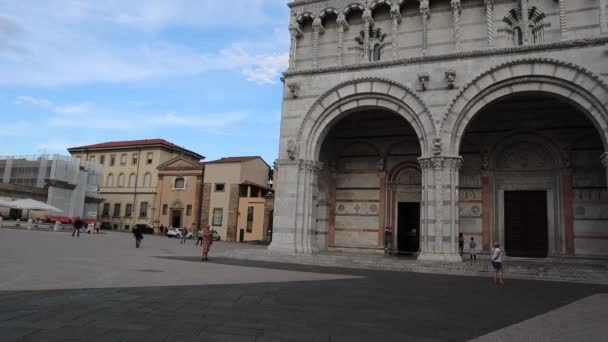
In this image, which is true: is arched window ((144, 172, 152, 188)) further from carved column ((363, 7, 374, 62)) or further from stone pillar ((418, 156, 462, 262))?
stone pillar ((418, 156, 462, 262))

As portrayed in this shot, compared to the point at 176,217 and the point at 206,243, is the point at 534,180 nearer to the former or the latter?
the point at 206,243

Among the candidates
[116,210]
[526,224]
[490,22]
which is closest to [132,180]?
[116,210]

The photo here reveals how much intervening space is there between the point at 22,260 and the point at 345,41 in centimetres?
1511

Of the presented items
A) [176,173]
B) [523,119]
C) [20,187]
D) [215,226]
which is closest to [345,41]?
[523,119]

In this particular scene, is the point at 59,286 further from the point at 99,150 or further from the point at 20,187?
the point at 99,150

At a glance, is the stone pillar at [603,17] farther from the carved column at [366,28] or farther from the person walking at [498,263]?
the person walking at [498,263]

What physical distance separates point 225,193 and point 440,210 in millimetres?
29319

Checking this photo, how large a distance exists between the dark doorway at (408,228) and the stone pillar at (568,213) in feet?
19.7

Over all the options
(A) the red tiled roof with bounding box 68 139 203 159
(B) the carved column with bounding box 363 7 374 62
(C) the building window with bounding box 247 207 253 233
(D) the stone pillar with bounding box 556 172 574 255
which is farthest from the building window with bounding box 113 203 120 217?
(D) the stone pillar with bounding box 556 172 574 255

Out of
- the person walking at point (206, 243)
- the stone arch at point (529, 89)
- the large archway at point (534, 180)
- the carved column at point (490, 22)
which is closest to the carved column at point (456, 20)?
the carved column at point (490, 22)

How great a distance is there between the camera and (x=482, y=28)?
1797 cm

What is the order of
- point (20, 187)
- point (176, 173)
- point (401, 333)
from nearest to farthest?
point (401, 333), point (20, 187), point (176, 173)

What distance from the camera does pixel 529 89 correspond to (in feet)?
51.9

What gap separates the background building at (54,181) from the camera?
43.3 metres
